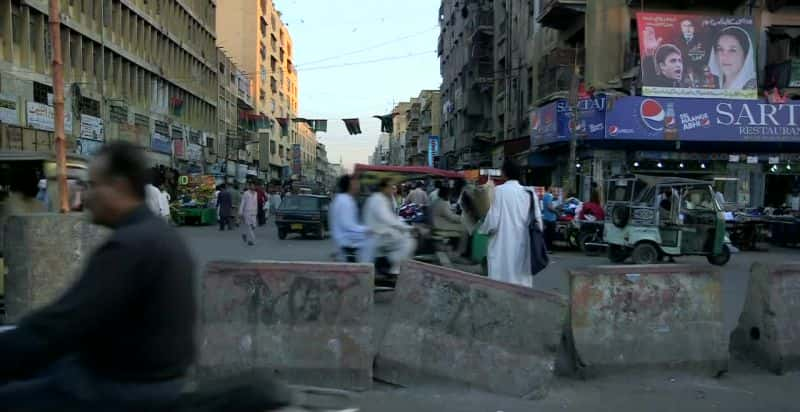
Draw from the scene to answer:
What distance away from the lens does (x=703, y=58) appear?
24.2m

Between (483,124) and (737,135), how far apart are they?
2322cm

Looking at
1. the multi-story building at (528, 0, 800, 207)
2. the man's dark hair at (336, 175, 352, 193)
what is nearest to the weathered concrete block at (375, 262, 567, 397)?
the man's dark hair at (336, 175, 352, 193)

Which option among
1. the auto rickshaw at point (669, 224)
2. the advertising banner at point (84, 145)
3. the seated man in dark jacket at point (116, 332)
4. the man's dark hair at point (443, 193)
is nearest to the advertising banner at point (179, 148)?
the advertising banner at point (84, 145)

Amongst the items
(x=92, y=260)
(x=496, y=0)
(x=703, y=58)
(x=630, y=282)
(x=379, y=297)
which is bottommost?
(x=379, y=297)

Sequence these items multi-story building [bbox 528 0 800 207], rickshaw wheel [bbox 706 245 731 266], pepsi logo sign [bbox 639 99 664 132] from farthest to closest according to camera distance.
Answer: multi-story building [bbox 528 0 800 207] < pepsi logo sign [bbox 639 99 664 132] < rickshaw wheel [bbox 706 245 731 266]

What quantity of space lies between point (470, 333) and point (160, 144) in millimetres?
39806

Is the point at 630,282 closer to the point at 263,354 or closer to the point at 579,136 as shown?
the point at 263,354

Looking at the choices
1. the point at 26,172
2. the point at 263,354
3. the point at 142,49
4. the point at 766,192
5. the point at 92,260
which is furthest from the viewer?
the point at 142,49

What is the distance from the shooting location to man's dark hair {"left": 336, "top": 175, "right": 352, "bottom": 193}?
891 cm

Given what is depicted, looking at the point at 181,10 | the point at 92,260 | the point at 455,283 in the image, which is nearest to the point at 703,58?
the point at 455,283

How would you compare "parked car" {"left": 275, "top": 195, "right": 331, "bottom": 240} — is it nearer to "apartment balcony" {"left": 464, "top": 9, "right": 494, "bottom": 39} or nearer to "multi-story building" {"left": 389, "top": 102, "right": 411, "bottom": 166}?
"apartment balcony" {"left": 464, "top": 9, "right": 494, "bottom": 39}

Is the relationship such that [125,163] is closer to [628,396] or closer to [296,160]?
[628,396]

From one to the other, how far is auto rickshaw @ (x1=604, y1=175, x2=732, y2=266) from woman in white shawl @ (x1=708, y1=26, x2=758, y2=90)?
12.1 m

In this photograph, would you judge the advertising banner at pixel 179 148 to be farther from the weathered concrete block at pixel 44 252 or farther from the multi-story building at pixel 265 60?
the weathered concrete block at pixel 44 252
